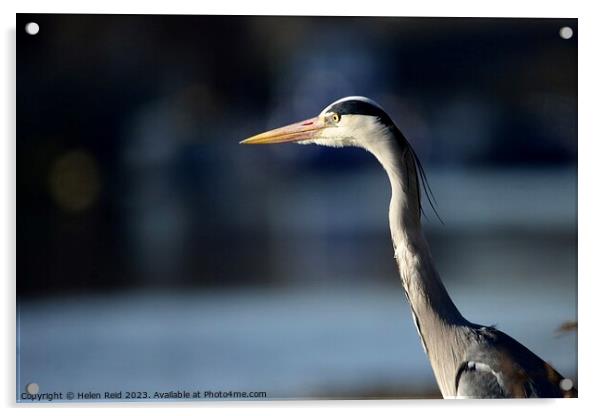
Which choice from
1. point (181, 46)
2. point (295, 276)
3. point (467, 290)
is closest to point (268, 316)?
point (295, 276)

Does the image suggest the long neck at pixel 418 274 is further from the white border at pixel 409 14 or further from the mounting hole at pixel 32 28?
the mounting hole at pixel 32 28

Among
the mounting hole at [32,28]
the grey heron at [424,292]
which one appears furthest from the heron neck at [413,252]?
the mounting hole at [32,28]

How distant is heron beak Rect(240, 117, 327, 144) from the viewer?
2.97m

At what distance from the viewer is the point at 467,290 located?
117 inches

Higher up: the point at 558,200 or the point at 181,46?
the point at 181,46

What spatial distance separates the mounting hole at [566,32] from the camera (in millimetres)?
2969

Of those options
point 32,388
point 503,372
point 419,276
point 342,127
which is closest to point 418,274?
point 419,276

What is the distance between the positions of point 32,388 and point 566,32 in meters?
2.10

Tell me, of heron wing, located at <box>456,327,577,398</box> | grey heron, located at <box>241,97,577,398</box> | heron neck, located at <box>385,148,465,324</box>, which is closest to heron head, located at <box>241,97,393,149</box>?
grey heron, located at <box>241,97,577,398</box>

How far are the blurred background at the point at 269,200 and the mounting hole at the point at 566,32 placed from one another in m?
0.02

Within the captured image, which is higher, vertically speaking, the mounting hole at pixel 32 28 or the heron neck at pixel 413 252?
the mounting hole at pixel 32 28

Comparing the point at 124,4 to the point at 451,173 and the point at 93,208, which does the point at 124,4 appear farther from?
the point at 451,173

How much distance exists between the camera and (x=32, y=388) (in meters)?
2.90
